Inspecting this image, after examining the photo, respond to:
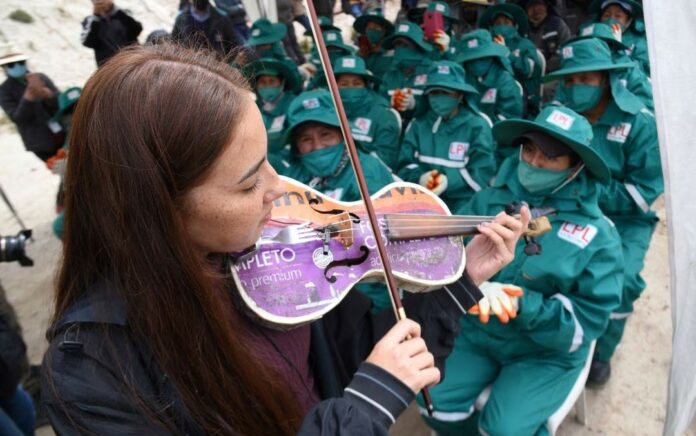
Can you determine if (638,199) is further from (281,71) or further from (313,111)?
(281,71)

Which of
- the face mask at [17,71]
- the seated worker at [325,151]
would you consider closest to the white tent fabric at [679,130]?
the seated worker at [325,151]

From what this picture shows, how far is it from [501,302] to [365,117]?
9.03ft

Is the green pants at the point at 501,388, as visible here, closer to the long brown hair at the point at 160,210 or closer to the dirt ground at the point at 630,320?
the dirt ground at the point at 630,320

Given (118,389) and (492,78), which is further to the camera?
(492,78)

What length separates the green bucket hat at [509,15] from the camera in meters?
5.97

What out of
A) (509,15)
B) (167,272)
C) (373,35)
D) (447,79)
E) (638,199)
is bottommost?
(638,199)

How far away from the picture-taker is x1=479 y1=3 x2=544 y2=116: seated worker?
5.66 m

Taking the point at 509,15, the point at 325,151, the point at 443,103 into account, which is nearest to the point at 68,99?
the point at 325,151

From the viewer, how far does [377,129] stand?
434cm

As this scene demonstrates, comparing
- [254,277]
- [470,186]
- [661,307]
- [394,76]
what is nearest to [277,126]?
[470,186]

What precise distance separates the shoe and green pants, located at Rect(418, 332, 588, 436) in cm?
75

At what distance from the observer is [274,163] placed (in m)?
3.68

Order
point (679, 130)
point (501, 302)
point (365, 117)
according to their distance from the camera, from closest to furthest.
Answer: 1. point (679, 130)
2. point (501, 302)
3. point (365, 117)

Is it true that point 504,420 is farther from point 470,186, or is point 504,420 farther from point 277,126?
point 277,126
